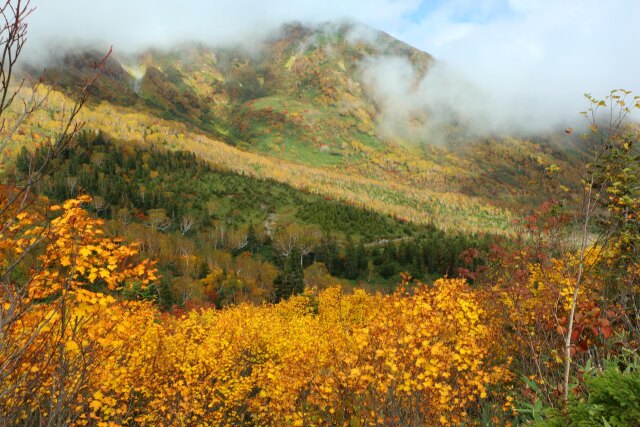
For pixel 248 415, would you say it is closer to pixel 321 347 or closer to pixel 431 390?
pixel 321 347

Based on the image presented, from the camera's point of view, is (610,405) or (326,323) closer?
(610,405)

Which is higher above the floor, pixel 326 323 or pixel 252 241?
pixel 326 323

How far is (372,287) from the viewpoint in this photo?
106 meters

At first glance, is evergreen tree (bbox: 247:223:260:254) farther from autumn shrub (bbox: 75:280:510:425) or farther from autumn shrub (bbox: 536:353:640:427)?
autumn shrub (bbox: 536:353:640:427)

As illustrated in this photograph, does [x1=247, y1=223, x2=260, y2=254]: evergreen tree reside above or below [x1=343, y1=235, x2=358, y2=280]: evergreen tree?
below

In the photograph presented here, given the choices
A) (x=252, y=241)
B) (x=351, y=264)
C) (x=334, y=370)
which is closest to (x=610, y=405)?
(x=334, y=370)

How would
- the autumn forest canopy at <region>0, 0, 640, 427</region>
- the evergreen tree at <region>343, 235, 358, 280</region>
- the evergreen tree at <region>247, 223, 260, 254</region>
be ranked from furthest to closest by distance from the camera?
the evergreen tree at <region>247, 223, 260, 254</region> → the evergreen tree at <region>343, 235, 358, 280</region> → the autumn forest canopy at <region>0, 0, 640, 427</region>

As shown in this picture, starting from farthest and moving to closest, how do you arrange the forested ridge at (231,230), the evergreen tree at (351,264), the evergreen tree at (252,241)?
the evergreen tree at (252,241) < the evergreen tree at (351,264) < the forested ridge at (231,230)

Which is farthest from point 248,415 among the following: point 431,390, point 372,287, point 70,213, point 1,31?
point 372,287

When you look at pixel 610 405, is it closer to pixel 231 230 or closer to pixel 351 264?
pixel 351 264

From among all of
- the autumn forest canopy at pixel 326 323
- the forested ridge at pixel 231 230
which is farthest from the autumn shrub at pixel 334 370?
the forested ridge at pixel 231 230

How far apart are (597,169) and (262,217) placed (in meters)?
164

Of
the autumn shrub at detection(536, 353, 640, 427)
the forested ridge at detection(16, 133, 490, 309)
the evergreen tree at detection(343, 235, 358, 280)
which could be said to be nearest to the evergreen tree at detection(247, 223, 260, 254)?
the forested ridge at detection(16, 133, 490, 309)

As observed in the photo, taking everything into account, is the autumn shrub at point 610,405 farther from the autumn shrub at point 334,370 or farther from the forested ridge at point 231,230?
the forested ridge at point 231,230
